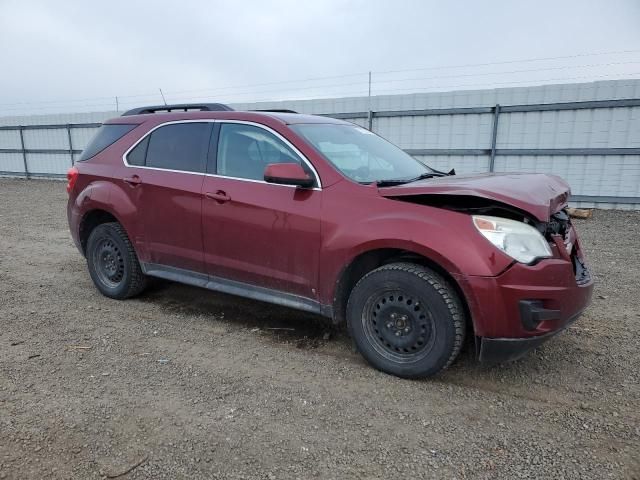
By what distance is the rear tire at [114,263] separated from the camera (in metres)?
4.42

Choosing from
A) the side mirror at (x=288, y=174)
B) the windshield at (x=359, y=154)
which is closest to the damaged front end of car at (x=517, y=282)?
the windshield at (x=359, y=154)

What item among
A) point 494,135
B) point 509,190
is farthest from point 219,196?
point 494,135

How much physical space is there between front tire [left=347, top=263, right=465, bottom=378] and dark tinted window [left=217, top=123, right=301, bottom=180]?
111 cm

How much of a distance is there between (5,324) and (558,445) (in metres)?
4.29

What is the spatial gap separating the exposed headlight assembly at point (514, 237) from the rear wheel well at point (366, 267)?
37 centimetres

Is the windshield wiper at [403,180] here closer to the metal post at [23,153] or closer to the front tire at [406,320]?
the front tire at [406,320]

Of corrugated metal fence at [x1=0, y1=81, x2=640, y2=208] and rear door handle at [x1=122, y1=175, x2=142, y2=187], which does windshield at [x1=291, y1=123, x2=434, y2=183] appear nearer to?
rear door handle at [x1=122, y1=175, x2=142, y2=187]

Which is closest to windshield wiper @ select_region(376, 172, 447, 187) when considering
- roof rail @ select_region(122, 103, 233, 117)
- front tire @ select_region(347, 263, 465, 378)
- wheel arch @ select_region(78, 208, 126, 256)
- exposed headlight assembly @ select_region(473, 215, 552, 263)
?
front tire @ select_region(347, 263, 465, 378)

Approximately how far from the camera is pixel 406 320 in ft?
9.74

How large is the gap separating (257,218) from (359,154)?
3.16 feet

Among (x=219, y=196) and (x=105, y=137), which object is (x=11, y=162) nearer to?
(x=105, y=137)

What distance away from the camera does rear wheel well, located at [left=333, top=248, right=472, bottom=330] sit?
9.84 feet

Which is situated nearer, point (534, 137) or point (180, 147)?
point (180, 147)

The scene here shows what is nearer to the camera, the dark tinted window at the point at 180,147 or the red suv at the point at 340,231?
the red suv at the point at 340,231
